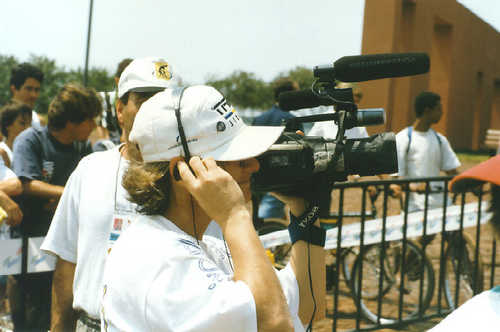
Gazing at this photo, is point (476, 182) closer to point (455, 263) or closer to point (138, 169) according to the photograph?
point (138, 169)

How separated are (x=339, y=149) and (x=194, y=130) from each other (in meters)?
0.46

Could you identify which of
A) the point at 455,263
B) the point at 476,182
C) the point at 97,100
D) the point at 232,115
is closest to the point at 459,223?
the point at 455,263

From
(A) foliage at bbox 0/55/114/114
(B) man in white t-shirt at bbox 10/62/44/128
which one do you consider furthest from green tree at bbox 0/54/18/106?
(B) man in white t-shirt at bbox 10/62/44/128

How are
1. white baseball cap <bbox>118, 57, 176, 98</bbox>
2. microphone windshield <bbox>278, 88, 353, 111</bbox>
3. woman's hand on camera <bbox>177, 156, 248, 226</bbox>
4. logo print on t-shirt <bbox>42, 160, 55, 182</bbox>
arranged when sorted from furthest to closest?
1. logo print on t-shirt <bbox>42, 160, 55, 182</bbox>
2. white baseball cap <bbox>118, 57, 176, 98</bbox>
3. microphone windshield <bbox>278, 88, 353, 111</bbox>
4. woman's hand on camera <bbox>177, 156, 248, 226</bbox>

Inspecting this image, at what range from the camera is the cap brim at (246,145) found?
1477 millimetres

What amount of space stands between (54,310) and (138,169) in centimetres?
123

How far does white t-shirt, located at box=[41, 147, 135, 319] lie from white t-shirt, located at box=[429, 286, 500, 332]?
1209mm

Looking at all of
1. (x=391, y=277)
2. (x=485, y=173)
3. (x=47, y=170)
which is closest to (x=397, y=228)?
(x=391, y=277)

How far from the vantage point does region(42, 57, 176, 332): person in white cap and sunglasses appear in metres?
2.14

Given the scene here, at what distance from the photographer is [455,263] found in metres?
5.52

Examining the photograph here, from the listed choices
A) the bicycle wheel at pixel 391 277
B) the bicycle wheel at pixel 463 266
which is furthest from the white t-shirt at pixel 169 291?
the bicycle wheel at pixel 463 266

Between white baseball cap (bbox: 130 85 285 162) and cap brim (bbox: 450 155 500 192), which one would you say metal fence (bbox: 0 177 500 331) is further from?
white baseball cap (bbox: 130 85 285 162)

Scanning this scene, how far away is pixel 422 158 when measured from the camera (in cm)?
564

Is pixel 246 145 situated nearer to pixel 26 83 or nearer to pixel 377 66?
pixel 377 66
